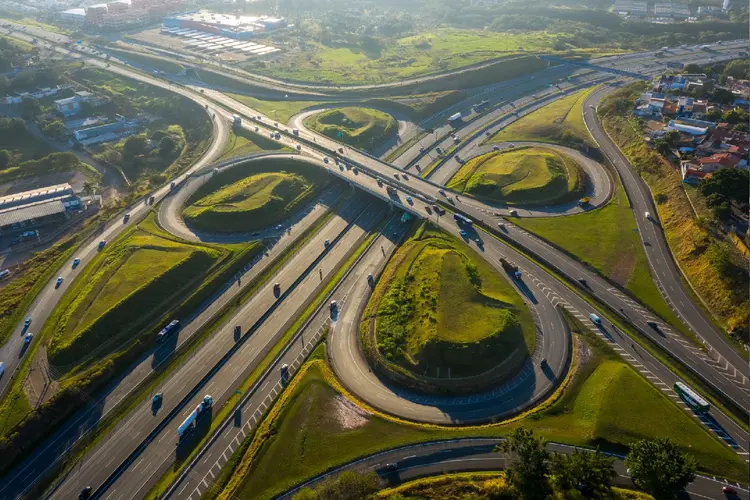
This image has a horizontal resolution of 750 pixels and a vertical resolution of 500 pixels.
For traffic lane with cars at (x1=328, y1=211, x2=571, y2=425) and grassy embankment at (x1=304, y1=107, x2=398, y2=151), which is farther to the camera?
grassy embankment at (x1=304, y1=107, x2=398, y2=151)

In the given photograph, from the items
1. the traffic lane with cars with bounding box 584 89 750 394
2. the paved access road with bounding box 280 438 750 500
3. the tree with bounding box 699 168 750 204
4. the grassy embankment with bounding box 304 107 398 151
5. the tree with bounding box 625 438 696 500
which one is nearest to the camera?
the tree with bounding box 625 438 696 500

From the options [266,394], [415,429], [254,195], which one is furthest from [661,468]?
[254,195]

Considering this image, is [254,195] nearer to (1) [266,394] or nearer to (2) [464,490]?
(1) [266,394]

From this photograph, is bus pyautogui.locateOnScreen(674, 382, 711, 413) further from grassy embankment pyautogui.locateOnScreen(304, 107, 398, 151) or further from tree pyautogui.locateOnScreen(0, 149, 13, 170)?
tree pyautogui.locateOnScreen(0, 149, 13, 170)

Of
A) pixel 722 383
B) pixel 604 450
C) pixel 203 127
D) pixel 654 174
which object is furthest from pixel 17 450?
pixel 654 174

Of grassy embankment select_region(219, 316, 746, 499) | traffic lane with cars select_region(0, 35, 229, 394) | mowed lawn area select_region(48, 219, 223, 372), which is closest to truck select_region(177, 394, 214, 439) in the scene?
grassy embankment select_region(219, 316, 746, 499)

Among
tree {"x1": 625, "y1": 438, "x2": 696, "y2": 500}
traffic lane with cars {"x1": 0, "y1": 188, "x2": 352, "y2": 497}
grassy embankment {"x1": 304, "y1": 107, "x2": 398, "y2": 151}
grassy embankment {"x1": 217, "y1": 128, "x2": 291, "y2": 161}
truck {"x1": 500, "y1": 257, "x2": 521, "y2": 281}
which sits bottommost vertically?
traffic lane with cars {"x1": 0, "y1": 188, "x2": 352, "y2": 497}

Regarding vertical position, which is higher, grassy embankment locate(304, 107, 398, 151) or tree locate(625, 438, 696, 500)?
grassy embankment locate(304, 107, 398, 151)
